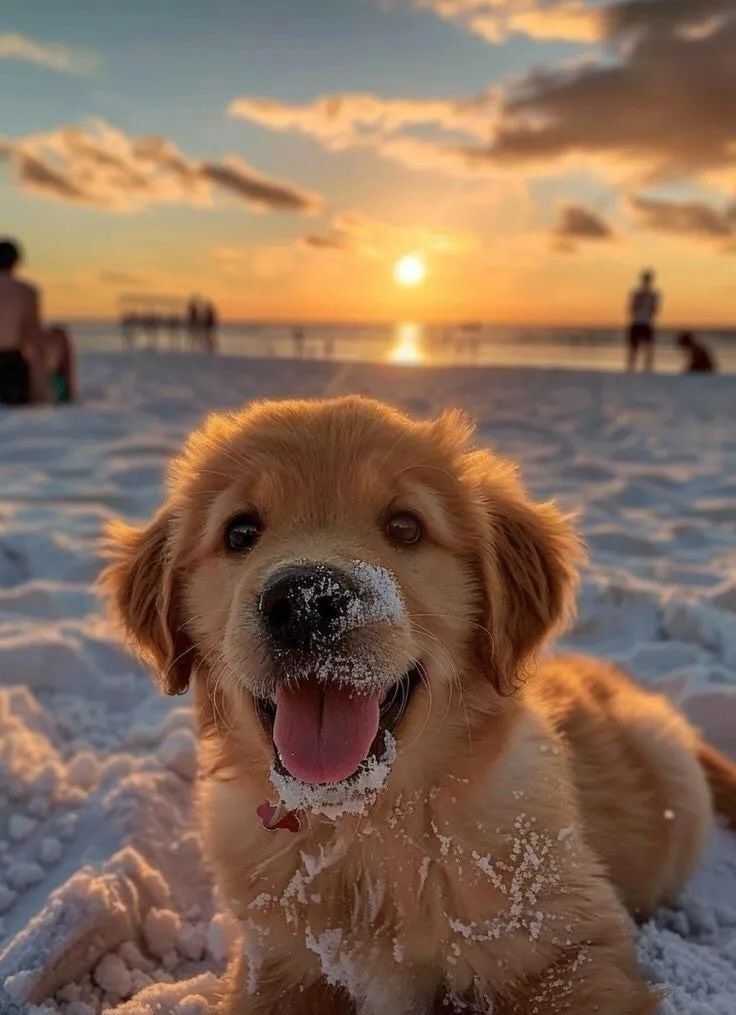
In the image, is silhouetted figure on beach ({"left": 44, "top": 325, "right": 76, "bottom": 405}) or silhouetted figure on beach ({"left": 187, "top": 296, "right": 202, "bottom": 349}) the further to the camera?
silhouetted figure on beach ({"left": 187, "top": 296, "right": 202, "bottom": 349})

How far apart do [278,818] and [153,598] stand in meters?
0.70

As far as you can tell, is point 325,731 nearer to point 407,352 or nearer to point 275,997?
point 275,997

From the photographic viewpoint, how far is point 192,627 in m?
2.30

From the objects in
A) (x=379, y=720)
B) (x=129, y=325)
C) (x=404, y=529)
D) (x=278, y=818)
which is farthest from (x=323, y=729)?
(x=129, y=325)

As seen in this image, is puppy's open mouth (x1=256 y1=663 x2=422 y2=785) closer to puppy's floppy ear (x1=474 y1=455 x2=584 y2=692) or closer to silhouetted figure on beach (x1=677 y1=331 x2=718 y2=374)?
puppy's floppy ear (x1=474 y1=455 x2=584 y2=692)

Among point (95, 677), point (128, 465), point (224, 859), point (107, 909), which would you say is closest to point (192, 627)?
point (224, 859)

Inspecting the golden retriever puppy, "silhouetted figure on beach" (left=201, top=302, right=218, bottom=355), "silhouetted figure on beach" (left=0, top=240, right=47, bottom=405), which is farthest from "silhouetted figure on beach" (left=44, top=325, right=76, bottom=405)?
"silhouetted figure on beach" (left=201, top=302, right=218, bottom=355)

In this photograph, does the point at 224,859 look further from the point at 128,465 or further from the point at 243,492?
the point at 128,465

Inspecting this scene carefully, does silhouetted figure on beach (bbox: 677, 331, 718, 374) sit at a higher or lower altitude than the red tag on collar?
higher

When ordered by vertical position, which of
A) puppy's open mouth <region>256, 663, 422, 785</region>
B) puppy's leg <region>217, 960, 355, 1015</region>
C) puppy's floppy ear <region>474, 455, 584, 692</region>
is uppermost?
puppy's floppy ear <region>474, 455, 584, 692</region>

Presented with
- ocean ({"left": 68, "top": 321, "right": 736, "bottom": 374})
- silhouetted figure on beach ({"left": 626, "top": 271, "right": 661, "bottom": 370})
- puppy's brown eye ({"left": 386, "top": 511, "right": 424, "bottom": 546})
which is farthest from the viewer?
ocean ({"left": 68, "top": 321, "right": 736, "bottom": 374})

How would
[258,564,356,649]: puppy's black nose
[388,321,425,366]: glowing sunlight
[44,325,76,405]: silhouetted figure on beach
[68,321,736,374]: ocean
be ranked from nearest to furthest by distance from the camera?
[258,564,356,649]: puppy's black nose < [44,325,76,405]: silhouetted figure on beach < [388,321,425,366]: glowing sunlight < [68,321,736,374]: ocean

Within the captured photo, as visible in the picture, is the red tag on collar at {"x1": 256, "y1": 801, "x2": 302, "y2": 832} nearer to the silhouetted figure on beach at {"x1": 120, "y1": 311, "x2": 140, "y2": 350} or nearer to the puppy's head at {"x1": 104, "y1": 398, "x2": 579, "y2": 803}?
the puppy's head at {"x1": 104, "y1": 398, "x2": 579, "y2": 803}

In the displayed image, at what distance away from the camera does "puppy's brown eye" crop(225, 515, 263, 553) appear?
219 centimetres
